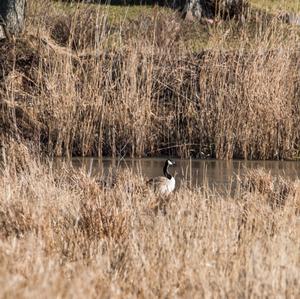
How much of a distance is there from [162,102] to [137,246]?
10.0 m

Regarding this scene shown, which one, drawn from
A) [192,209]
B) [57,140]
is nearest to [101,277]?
[192,209]

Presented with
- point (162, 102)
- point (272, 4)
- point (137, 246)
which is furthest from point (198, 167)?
point (272, 4)

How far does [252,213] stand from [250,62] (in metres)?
8.01

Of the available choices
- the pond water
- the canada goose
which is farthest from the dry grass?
the pond water

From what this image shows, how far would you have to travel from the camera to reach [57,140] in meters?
16.0

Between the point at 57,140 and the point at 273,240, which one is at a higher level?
the point at 273,240

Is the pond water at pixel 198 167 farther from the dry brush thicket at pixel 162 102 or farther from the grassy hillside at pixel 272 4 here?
the grassy hillside at pixel 272 4

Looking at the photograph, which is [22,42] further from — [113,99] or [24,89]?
[113,99]

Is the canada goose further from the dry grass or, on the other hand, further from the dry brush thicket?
the dry brush thicket

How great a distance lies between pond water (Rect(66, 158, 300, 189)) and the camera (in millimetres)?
13648

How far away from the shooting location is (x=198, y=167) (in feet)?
49.4

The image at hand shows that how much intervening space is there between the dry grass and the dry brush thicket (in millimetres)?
6107

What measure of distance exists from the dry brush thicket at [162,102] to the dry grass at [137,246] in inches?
240

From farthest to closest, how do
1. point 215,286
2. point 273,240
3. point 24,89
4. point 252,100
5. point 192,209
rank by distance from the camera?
1. point 24,89
2. point 252,100
3. point 192,209
4. point 273,240
5. point 215,286
